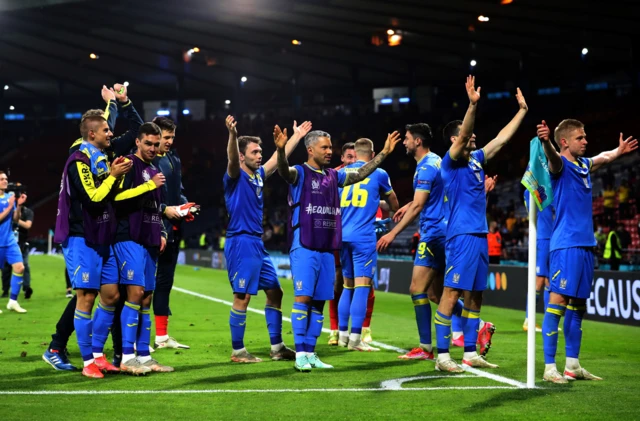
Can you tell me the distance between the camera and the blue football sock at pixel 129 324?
781 cm

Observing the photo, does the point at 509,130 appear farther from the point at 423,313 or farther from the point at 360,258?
the point at 360,258

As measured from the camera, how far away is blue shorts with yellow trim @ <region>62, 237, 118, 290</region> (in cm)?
754

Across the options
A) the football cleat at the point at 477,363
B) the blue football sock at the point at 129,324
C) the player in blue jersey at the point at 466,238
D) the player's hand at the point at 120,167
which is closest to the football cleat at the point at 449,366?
the player in blue jersey at the point at 466,238

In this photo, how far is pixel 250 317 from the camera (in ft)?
48.3

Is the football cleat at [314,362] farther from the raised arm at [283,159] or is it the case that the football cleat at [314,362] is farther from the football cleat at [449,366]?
the raised arm at [283,159]

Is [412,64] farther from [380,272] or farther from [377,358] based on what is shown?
[377,358]

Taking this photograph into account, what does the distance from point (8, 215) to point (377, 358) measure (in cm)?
780

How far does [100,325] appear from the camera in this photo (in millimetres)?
7715

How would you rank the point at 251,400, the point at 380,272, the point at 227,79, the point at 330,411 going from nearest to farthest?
the point at 330,411
the point at 251,400
the point at 380,272
the point at 227,79

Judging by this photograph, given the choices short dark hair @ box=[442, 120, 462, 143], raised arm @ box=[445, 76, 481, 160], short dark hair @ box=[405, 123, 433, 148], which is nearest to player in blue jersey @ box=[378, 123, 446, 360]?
short dark hair @ box=[405, 123, 433, 148]

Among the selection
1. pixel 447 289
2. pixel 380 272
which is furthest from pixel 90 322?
pixel 380 272

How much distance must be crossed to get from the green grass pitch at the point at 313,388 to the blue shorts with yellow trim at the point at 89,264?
2.71 feet

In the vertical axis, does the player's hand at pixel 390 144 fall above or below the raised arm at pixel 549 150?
Result: above

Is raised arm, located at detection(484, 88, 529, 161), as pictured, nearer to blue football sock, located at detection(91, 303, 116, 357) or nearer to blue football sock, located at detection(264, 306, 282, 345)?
blue football sock, located at detection(264, 306, 282, 345)
